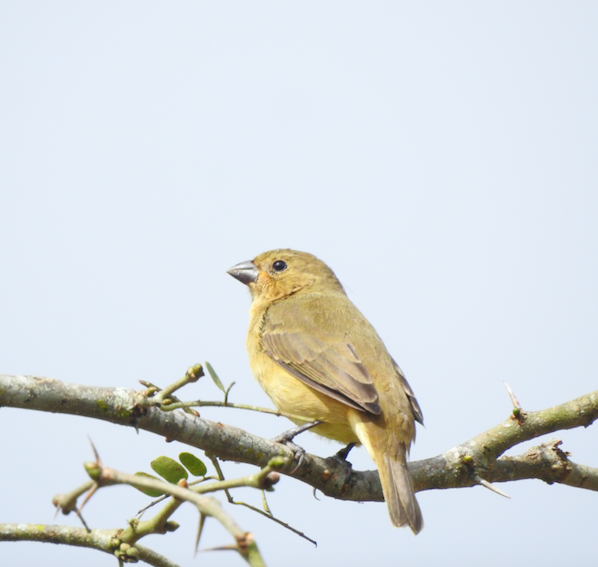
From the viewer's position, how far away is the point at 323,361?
4.88 meters

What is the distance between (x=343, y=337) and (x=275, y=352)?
1.58 ft

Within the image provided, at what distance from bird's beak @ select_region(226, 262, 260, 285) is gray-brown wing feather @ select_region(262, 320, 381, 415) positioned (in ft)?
4.02

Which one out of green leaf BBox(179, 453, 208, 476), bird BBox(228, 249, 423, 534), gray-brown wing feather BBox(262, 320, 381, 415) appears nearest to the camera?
green leaf BBox(179, 453, 208, 476)

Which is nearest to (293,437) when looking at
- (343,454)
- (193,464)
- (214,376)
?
(343,454)

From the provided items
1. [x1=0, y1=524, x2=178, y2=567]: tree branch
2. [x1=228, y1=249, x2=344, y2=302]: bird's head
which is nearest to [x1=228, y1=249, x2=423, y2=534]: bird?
[x1=228, y1=249, x2=344, y2=302]: bird's head

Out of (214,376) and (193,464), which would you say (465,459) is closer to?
(193,464)

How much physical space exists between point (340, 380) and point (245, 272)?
2.31 m

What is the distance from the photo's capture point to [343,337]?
517cm

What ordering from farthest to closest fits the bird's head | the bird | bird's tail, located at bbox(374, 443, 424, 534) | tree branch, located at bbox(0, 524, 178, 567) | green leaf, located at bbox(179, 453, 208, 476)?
the bird's head → the bird → bird's tail, located at bbox(374, 443, 424, 534) → green leaf, located at bbox(179, 453, 208, 476) → tree branch, located at bbox(0, 524, 178, 567)

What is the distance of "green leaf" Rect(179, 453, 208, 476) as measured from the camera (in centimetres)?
322

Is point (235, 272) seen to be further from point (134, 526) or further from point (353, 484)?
point (134, 526)

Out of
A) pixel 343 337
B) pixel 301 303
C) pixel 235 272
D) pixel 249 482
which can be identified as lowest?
pixel 249 482

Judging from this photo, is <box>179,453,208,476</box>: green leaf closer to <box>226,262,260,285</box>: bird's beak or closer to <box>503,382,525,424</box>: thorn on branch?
<box>503,382,525,424</box>: thorn on branch

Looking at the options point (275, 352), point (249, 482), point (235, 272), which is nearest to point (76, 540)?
point (249, 482)
